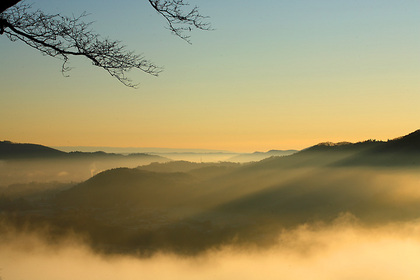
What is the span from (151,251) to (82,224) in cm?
2358

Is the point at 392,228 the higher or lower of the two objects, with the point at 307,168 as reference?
lower

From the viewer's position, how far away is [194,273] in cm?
5341

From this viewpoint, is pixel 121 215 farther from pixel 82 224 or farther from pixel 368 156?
pixel 368 156

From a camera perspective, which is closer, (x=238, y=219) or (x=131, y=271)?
(x=131, y=271)

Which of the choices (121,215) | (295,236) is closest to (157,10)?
(295,236)

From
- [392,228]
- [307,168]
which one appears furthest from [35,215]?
[392,228]

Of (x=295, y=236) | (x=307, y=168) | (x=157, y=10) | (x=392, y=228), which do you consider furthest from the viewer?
(x=307, y=168)

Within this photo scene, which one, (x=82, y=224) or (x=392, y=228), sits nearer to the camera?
(x=392, y=228)

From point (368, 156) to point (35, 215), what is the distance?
7381cm

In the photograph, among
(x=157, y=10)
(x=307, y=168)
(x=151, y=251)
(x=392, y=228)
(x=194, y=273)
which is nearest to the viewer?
(x=157, y=10)

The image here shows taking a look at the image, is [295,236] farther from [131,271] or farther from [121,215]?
[121,215]

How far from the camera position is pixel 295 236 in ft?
187

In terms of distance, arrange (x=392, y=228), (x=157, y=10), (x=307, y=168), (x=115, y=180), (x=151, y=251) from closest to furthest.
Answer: (x=157, y=10)
(x=392, y=228)
(x=151, y=251)
(x=307, y=168)
(x=115, y=180)

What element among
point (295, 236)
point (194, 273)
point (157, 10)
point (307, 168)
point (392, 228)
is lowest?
point (194, 273)
